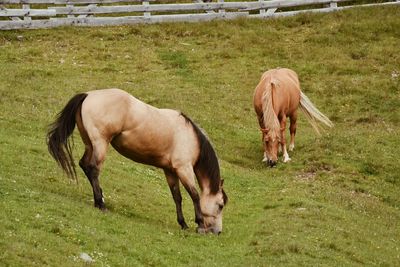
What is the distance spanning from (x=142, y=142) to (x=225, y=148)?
31.3 ft

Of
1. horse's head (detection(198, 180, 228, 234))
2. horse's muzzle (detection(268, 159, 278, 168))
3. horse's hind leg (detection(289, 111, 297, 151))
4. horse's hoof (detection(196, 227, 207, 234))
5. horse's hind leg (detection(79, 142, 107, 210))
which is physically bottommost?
horse's muzzle (detection(268, 159, 278, 168))

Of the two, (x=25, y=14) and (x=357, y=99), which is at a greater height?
(x=25, y=14)

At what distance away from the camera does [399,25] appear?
123ft

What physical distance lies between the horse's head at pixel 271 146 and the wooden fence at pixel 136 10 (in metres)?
14.7

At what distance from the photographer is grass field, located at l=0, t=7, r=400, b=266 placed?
45.6 feet

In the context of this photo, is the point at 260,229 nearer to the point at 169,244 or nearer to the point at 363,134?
the point at 169,244

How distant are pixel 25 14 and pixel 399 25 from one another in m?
16.3

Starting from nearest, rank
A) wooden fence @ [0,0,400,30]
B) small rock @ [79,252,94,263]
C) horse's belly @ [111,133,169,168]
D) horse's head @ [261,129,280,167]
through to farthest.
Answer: small rock @ [79,252,94,263] < horse's belly @ [111,133,169,168] < horse's head @ [261,129,280,167] < wooden fence @ [0,0,400,30]

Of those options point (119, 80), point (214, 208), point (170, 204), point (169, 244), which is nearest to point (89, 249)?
point (169, 244)

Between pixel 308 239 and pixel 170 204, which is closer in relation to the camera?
pixel 308 239

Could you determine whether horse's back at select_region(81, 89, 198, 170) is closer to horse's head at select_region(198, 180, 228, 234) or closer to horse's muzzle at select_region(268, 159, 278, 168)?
horse's head at select_region(198, 180, 228, 234)

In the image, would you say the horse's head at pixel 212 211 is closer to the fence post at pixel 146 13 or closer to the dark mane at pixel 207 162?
the dark mane at pixel 207 162

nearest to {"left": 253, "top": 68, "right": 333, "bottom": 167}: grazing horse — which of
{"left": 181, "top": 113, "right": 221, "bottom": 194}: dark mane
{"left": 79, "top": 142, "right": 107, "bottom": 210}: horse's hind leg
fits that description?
{"left": 181, "top": 113, "right": 221, "bottom": 194}: dark mane

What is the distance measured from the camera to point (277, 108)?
76.6 feet
